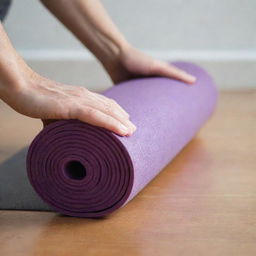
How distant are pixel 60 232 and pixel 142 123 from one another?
393 mm

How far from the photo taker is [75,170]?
171cm

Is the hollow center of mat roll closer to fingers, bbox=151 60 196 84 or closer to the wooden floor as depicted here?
the wooden floor

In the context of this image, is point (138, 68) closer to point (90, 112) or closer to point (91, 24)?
point (91, 24)

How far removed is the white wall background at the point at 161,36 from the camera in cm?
330

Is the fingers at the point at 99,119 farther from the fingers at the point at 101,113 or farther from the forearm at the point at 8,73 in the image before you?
the forearm at the point at 8,73

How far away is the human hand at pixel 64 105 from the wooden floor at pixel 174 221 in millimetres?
265

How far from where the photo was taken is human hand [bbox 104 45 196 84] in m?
2.29

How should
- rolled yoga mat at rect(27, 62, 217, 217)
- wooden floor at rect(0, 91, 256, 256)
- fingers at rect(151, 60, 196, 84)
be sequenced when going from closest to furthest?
wooden floor at rect(0, 91, 256, 256) < rolled yoga mat at rect(27, 62, 217, 217) < fingers at rect(151, 60, 196, 84)

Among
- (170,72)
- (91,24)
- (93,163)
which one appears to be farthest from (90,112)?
(91,24)

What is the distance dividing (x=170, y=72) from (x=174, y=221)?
0.78 meters

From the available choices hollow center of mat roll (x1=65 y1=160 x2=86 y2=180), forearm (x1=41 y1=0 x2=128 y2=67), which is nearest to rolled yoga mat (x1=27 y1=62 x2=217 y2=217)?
hollow center of mat roll (x1=65 y1=160 x2=86 y2=180)

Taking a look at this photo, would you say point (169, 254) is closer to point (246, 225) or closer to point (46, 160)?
point (246, 225)

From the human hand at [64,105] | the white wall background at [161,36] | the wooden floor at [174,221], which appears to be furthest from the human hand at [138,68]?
the white wall background at [161,36]

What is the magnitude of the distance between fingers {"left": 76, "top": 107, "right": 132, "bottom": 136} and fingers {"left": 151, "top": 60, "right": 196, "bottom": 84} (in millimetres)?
729
